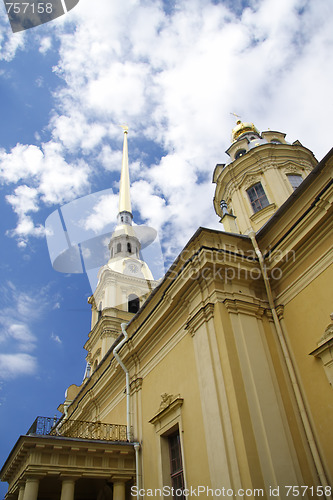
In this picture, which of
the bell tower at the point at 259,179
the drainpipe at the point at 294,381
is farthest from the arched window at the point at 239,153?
the drainpipe at the point at 294,381

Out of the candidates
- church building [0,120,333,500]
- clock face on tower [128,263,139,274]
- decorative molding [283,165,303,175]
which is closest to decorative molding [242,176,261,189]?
decorative molding [283,165,303,175]

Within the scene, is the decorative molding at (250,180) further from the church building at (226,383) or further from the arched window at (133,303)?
the arched window at (133,303)

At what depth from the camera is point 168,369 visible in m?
10.3

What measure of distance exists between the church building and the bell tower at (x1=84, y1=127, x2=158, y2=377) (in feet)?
28.8

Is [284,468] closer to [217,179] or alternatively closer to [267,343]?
[267,343]

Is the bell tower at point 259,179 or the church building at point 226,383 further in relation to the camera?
the bell tower at point 259,179

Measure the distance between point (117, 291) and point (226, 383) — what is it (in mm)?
16985

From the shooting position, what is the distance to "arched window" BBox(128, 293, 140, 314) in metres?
24.2

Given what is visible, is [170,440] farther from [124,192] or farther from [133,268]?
[124,192]

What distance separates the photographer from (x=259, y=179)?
15.9 metres

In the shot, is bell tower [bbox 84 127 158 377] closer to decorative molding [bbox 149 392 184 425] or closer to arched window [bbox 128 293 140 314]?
arched window [bbox 128 293 140 314]

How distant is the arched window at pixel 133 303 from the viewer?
951 inches

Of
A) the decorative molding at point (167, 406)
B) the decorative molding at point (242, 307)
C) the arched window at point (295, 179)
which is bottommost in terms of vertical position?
the decorative molding at point (167, 406)

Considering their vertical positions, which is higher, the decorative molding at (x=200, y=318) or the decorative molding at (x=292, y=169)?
the decorative molding at (x=292, y=169)
